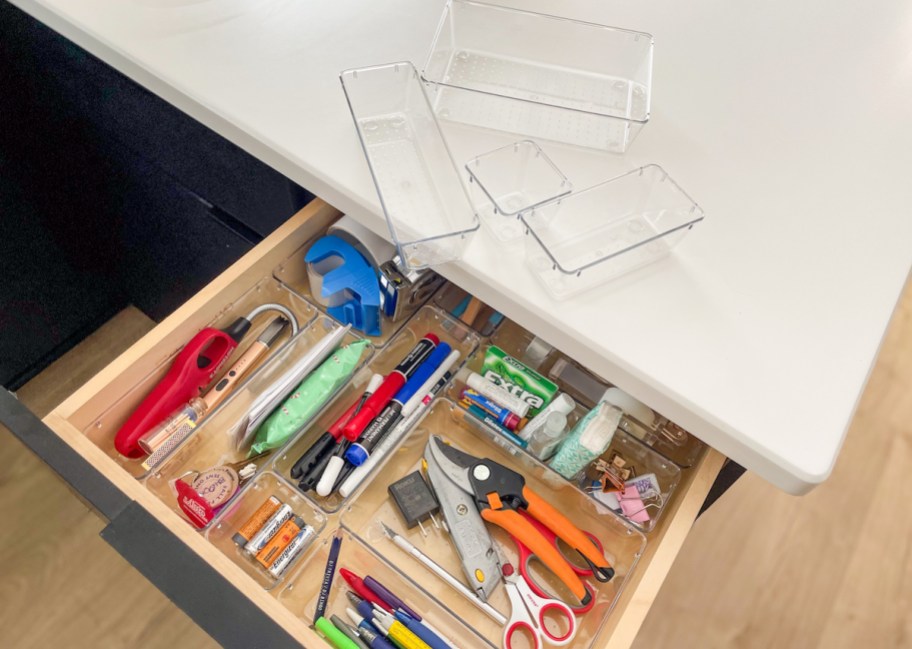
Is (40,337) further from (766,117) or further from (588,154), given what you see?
(766,117)

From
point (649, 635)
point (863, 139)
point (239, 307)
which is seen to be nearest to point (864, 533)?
point (649, 635)

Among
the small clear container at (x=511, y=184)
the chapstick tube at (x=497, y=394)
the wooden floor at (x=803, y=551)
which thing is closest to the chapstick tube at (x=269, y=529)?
the chapstick tube at (x=497, y=394)

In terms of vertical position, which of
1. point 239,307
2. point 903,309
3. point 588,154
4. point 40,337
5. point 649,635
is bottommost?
point 40,337

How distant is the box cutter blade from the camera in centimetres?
61

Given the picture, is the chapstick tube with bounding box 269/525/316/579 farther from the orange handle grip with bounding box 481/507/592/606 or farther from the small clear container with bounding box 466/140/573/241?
the small clear container with bounding box 466/140/573/241

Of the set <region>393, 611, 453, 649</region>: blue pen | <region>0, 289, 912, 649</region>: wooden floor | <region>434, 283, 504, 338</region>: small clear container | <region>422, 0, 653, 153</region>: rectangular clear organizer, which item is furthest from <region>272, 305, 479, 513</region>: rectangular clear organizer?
<region>0, 289, 912, 649</region>: wooden floor

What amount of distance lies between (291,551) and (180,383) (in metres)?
0.19

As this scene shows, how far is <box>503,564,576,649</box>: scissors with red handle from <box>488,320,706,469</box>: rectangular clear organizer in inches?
6.8

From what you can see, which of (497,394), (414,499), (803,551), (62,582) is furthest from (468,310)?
(803,551)

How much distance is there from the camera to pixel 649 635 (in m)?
1.16

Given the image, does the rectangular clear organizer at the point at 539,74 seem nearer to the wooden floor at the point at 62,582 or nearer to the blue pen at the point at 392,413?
the blue pen at the point at 392,413

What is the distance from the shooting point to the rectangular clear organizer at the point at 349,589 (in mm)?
606

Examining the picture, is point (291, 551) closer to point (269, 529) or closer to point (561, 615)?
point (269, 529)

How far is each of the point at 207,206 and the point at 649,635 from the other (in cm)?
95
